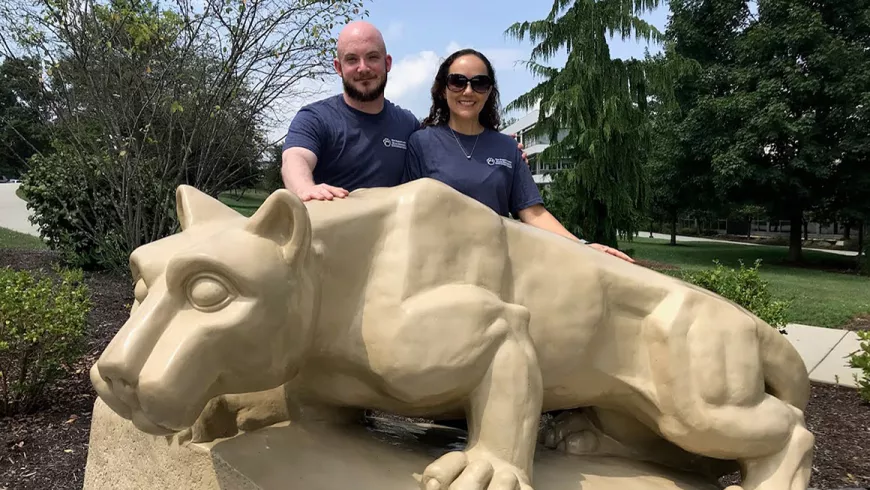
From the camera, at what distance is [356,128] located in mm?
2992

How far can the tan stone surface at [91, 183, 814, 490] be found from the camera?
68.1 inches

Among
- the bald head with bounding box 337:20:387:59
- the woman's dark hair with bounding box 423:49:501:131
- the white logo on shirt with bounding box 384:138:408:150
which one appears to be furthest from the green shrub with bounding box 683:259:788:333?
the bald head with bounding box 337:20:387:59

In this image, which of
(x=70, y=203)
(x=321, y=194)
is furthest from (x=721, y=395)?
(x=70, y=203)

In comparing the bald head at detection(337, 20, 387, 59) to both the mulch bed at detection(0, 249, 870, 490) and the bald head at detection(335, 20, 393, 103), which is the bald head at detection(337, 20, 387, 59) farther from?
the mulch bed at detection(0, 249, 870, 490)

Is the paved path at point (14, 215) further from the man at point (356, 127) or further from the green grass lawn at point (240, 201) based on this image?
the man at point (356, 127)

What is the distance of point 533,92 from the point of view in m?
16.6

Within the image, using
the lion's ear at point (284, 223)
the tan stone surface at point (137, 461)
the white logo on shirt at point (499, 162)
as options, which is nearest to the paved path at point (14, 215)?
the tan stone surface at point (137, 461)

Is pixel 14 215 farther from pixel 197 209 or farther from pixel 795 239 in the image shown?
pixel 795 239

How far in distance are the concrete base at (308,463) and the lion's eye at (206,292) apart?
66cm

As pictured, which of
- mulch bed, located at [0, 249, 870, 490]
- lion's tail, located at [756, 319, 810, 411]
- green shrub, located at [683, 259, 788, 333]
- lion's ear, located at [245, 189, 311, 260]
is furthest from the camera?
green shrub, located at [683, 259, 788, 333]

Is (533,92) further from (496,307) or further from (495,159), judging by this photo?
(496,307)

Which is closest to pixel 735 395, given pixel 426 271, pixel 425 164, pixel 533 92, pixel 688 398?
pixel 688 398

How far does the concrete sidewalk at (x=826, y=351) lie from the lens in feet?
22.2

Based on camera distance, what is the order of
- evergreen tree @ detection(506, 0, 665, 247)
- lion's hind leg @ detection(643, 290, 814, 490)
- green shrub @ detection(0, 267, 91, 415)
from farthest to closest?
evergreen tree @ detection(506, 0, 665, 247), green shrub @ detection(0, 267, 91, 415), lion's hind leg @ detection(643, 290, 814, 490)
